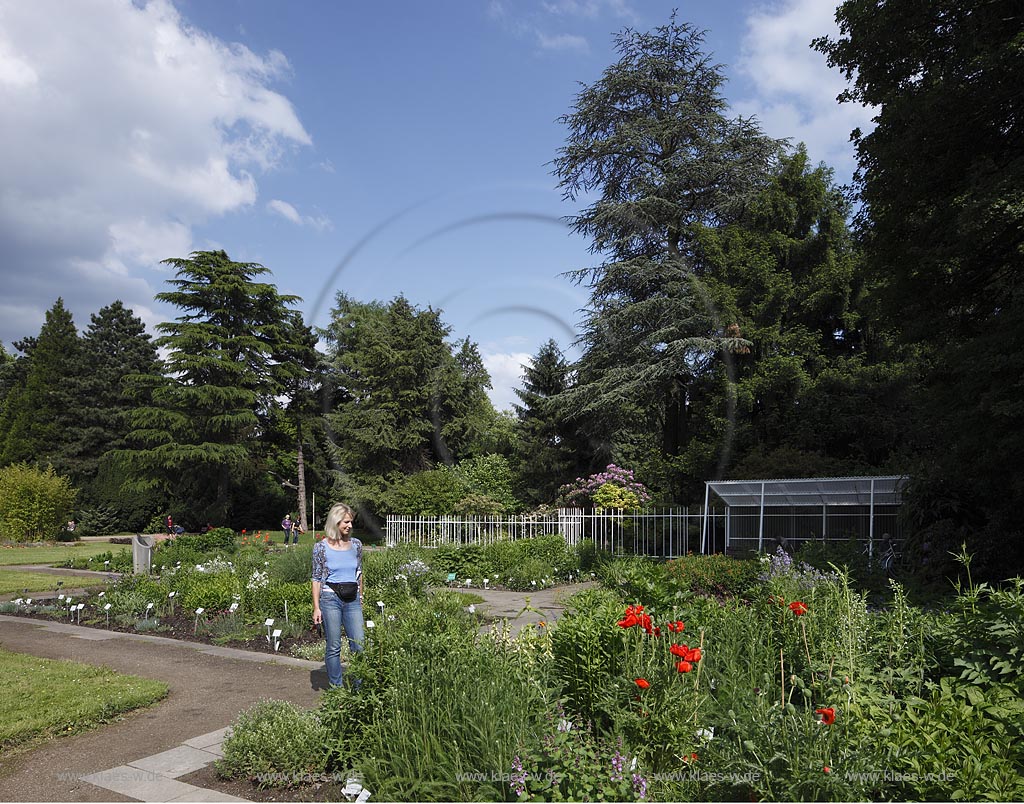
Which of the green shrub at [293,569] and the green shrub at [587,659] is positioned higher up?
the green shrub at [587,659]

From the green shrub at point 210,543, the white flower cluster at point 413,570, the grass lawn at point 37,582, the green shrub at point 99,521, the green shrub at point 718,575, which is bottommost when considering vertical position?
the green shrub at point 99,521

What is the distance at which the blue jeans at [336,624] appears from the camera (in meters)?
5.52

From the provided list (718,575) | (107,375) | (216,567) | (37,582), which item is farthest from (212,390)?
(718,575)

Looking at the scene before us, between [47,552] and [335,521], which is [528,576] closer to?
[335,521]

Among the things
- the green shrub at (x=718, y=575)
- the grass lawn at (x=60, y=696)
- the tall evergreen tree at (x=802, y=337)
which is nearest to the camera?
the grass lawn at (x=60, y=696)

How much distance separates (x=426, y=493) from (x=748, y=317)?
38.2 feet

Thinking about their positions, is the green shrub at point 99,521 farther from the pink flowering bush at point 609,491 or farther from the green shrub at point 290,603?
the green shrub at point 290,603

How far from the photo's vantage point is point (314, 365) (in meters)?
39.5

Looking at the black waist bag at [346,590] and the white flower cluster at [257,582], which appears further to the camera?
the white flower cluster at [257,582]

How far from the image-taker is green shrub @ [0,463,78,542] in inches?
1088

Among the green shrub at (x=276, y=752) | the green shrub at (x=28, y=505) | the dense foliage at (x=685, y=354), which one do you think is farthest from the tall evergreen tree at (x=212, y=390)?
the green shrub at (x=276, y=752)

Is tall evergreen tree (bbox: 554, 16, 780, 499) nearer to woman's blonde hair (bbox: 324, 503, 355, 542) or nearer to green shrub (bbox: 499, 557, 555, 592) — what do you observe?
green shrub (bbox: 499, 557, 555, 592)

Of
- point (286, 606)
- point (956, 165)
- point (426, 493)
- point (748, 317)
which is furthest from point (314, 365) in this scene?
point (956, 165)

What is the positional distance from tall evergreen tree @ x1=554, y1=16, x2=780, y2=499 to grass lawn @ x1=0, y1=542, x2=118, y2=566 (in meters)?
16.6
